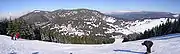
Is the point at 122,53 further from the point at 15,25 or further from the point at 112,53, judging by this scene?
the point at 15,25

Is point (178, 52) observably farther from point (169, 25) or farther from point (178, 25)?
point (169, 25)

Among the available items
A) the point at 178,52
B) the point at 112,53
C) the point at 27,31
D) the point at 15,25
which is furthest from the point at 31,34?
the point at 178,52

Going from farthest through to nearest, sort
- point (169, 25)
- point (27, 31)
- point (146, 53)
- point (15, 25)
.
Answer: point (169, 25)
point (27, 31)
point (15, 25)
point (146, 53)

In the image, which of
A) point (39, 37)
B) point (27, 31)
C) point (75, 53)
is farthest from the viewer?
point (39, 37)

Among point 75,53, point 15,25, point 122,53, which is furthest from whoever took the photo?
point 15,25

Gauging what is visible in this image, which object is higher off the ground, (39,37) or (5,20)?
(5,20)

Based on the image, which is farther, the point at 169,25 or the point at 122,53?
the point at 169,25

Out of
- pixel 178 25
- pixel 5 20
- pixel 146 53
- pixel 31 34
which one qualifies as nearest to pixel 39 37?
pixel 31 34

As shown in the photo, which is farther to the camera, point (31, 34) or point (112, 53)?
point (31, 34)

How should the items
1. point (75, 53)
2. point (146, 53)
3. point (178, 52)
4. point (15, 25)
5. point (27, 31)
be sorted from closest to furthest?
1. point (178, 52)
2. point (146, 53)
3. point (75, 53)
4. point (15, 25)
5. point (27, 31)
